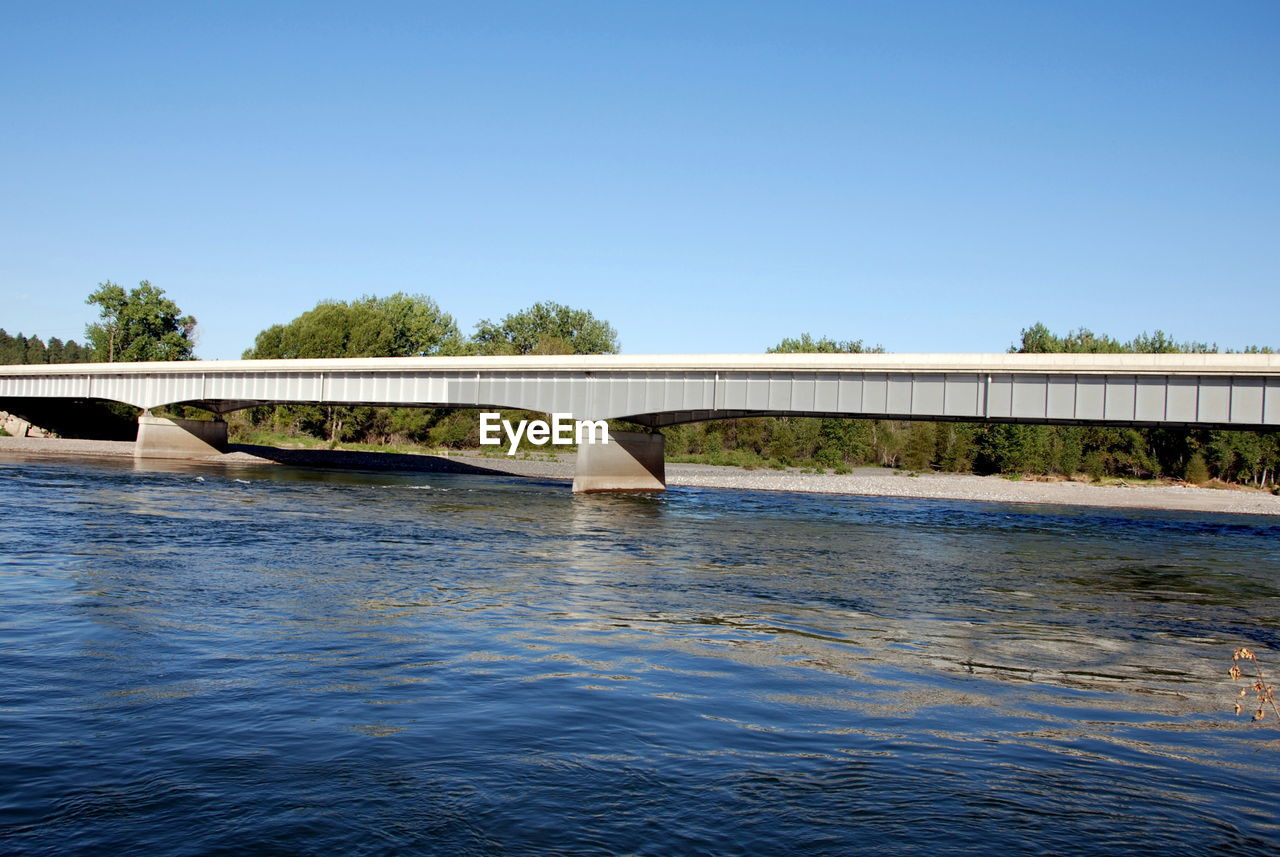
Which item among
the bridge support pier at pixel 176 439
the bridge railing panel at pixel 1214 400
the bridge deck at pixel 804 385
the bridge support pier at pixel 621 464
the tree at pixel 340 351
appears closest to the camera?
the bridge railing panel at pixel 1214 400

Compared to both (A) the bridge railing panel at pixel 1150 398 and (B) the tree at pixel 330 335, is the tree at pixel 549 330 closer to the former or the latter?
(B) the tree at pixel 330 335

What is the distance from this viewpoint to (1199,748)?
10945mm

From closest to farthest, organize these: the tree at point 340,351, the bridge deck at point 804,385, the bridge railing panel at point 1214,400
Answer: the bridge railing panel at point 1214,400, the bridge deck at point 804,385, the tree at point 340,351

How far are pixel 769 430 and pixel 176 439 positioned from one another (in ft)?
166

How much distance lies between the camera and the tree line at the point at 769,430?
84125mm

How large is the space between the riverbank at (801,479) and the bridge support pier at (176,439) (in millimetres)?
1625

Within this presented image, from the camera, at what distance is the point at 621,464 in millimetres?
56656

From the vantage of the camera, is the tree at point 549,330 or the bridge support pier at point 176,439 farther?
the tree at point 549,330

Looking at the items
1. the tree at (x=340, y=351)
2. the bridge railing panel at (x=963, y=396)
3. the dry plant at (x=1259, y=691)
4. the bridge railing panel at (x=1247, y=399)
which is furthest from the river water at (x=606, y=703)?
the tree at (x=340, y=351)

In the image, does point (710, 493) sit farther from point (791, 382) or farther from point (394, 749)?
point (394, 749)

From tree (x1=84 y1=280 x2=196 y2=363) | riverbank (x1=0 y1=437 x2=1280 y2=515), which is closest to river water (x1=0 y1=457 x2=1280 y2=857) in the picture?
riverbank (x1=0 y1=437 x2=1280 y2=515)

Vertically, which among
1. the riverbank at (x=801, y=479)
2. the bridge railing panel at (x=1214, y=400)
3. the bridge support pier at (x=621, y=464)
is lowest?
the riverbank at (x=801, y=479)

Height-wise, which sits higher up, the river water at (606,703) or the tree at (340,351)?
the tree at (340,351)

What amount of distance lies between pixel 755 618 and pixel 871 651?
3.26 m
